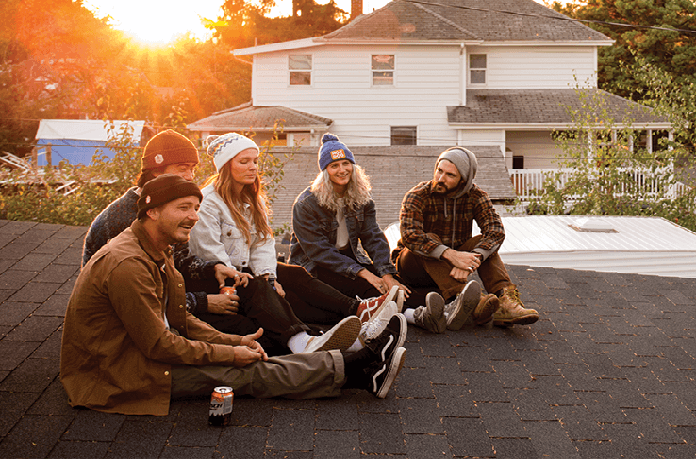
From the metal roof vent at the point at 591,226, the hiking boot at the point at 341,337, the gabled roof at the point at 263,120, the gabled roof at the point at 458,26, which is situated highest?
the gabled roof at the point at 458,26

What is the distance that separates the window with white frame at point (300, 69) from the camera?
1822cm

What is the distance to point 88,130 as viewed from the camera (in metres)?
22.7

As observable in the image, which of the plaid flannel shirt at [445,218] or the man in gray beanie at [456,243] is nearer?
the man in gray beanie at [456,243]

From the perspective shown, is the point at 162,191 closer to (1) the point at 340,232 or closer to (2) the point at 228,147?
(2) the point at 228,147

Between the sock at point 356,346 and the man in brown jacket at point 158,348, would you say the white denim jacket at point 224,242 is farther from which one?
the sock at point 356,346

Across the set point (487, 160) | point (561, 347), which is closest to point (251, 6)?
point (487, 160)

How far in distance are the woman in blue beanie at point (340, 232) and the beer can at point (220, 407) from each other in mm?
1593

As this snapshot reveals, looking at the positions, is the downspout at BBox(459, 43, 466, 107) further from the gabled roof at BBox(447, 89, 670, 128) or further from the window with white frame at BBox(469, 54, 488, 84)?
the window with white frame at BBox(469, 54, 488, 84)

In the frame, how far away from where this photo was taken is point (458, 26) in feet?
59.4

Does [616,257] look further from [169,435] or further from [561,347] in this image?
[169,435]

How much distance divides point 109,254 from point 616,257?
16.6 feet

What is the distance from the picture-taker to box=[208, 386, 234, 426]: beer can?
2758mm

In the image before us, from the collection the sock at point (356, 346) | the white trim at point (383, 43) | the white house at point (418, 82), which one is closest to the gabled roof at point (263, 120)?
the white house at point (418, 82)

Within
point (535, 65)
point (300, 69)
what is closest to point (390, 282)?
point (300, 69)
